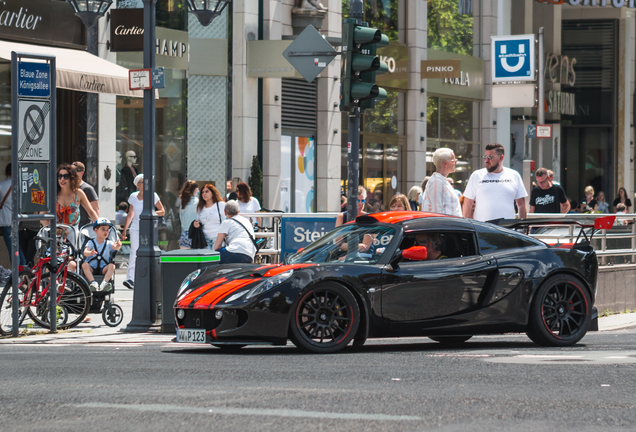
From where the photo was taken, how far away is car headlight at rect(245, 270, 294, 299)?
870cm

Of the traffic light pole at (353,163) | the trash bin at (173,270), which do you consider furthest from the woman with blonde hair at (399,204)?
the trash bin at (173,270)

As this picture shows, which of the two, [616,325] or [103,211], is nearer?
[616,325]

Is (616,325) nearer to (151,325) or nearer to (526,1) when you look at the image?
(151,325)

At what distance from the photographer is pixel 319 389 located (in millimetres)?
6770

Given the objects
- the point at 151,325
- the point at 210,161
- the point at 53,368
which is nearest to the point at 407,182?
the point at 210,161

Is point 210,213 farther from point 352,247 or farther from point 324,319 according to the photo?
point 324,319

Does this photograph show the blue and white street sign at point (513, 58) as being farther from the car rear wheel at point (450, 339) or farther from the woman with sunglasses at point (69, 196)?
the car rear wheel at point (450, 339)

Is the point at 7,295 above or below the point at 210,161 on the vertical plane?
below

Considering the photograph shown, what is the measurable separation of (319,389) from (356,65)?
18.9 feet

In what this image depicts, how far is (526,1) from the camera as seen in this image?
38.1 meters

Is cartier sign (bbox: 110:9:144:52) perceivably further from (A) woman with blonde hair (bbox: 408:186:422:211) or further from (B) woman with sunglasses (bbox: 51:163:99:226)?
(B) woman with sunglasses (bbox: 51:163:99:226)

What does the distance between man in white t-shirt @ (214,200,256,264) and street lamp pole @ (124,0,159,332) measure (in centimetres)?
142

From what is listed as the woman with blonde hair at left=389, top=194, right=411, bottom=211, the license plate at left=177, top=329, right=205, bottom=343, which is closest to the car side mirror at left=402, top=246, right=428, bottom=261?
the license plate at left=177, top=329, right=205, bottom=343

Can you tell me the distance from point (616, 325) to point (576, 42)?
30937mm
